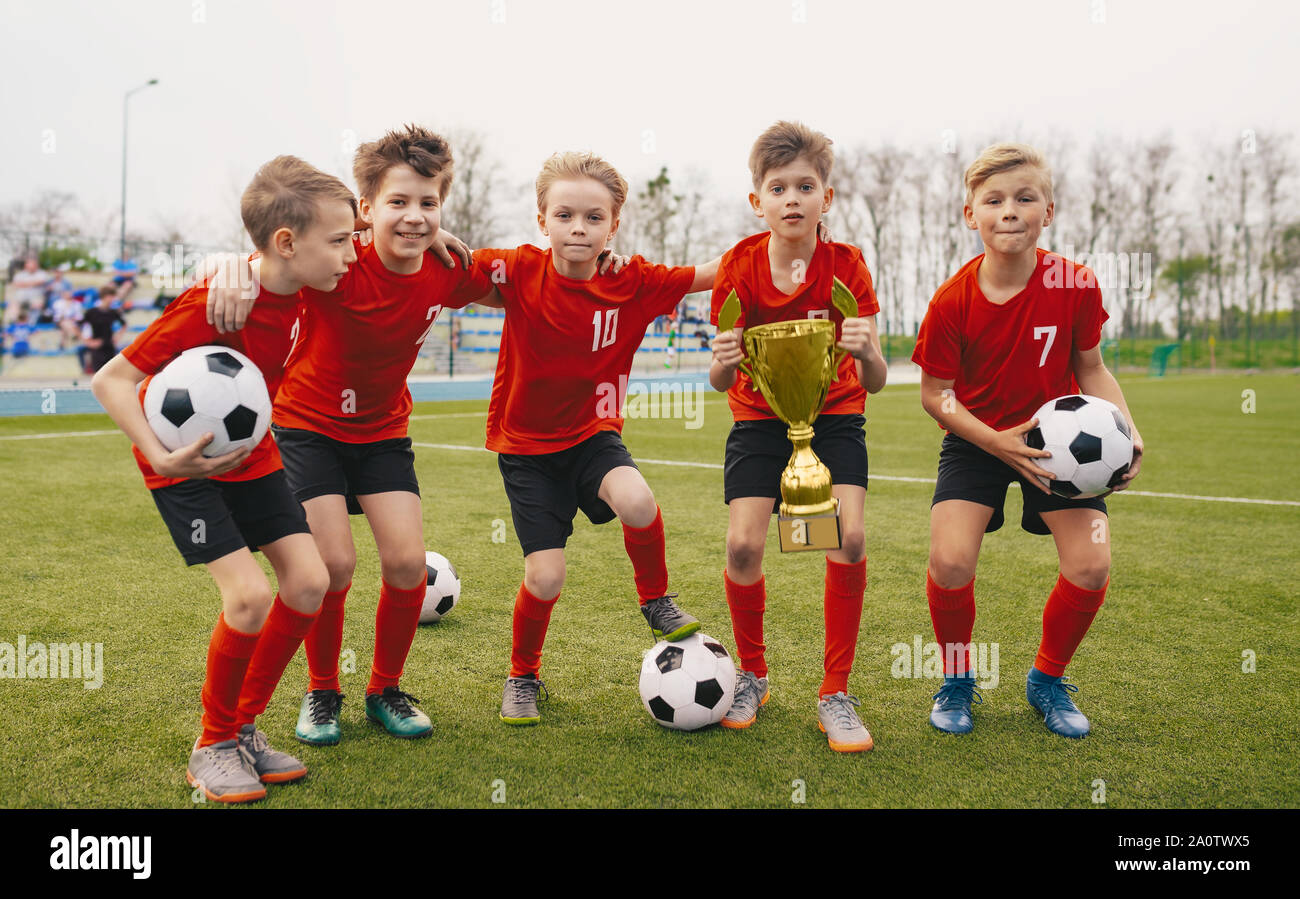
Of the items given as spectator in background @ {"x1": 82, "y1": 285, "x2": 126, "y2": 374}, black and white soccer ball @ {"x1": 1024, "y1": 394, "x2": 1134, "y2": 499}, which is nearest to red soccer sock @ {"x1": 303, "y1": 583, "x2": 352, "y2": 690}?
black and white soccer ball @ {"x1": 1024, "y1": 394, "x2": 1134, "y2": 499}

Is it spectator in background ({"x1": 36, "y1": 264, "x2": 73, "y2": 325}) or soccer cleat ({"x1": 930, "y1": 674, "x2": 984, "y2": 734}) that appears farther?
spectator in background ({"x1": 36, "y1": 264, "x2": 73, "y2": 325})

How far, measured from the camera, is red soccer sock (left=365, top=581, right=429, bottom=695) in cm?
341

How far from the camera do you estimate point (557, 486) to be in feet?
11.8

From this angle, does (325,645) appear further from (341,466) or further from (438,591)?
(438,591)

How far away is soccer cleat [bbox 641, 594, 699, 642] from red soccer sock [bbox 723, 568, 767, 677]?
19 centimetres

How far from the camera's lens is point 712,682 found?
3299mm

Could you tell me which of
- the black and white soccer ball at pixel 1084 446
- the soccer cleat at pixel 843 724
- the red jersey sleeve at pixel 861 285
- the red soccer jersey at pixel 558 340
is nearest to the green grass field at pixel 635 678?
the soccer cleat at pixel 843 724

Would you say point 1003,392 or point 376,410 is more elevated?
point 1003,392

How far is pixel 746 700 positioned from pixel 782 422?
1.01m

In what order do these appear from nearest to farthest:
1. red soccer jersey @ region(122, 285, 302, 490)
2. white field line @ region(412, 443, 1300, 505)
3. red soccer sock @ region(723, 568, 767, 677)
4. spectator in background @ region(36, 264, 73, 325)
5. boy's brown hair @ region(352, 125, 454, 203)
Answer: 1. red soccer jersey @ region(122, 285, 302, 490)
2. boy's brown hair @ region(352, 125, 454, 203)
3. red soccer sock @ region(723, 568, 767, 677)
4. white field line @ region(412, 443, 1300, 505)
5. spectator in background @ region(36, 264, 73, 325)

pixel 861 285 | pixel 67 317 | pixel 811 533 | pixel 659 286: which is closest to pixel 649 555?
pixel 811 533

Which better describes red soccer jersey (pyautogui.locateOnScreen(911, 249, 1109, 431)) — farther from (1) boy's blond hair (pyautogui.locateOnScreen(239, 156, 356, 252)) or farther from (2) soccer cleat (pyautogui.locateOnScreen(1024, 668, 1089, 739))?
(1) boy's blond hair (pyautogui.locateOnScreen(239, 156, 356, 252))
